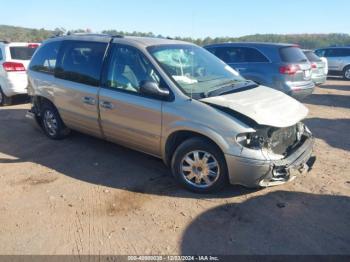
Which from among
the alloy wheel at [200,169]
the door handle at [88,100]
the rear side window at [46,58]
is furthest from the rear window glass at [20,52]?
the alloy wheel at [200,169]

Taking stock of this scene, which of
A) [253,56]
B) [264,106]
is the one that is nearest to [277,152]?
[264,106]

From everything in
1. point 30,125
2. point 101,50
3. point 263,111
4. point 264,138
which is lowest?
point 30,125

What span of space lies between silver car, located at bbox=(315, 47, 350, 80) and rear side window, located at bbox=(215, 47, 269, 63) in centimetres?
1077

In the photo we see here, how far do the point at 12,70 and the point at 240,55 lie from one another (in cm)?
607

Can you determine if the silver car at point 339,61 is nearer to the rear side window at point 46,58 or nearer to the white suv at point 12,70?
the white suv at point 12,70

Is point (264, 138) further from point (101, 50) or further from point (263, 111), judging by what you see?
point (101, 50)

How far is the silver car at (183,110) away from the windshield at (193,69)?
0.05ft

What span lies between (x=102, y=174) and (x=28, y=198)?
1.04 meters

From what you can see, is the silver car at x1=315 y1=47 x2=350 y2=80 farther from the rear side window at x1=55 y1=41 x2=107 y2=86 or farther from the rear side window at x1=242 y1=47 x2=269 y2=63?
the rear side window at x1=55 y1=41 x2=107 y2=86

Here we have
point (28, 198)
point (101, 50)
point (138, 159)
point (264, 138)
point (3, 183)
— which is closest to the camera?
point (264, 138)

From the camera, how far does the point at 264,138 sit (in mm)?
3957

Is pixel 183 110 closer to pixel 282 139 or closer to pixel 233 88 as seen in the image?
pixel 233 88

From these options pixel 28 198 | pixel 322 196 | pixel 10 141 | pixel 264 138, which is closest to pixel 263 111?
pixel 264 138

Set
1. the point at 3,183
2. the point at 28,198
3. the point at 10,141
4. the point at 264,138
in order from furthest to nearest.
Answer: the point at 10,141
the point at 3,183
the point at 28,198
the point at 264,138
